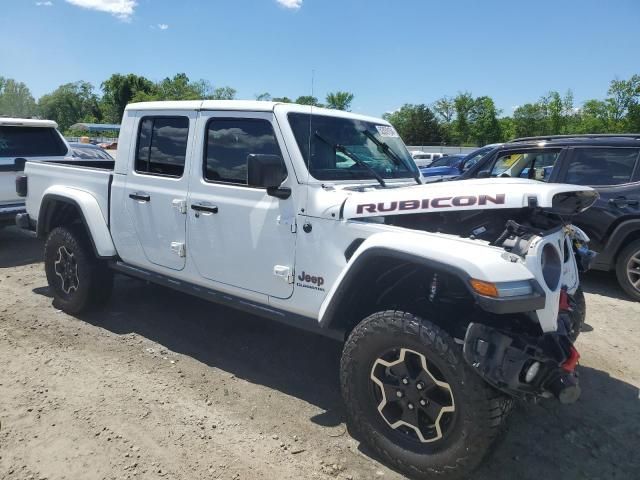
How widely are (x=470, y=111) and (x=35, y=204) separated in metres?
69.0

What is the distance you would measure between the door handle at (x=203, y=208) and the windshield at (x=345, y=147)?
2.62 feet

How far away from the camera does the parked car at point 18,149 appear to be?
7102mm

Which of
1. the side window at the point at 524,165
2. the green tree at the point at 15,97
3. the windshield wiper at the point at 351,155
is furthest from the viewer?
the green tree at the point at 15,97

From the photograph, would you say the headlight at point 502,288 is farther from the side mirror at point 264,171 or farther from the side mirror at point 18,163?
the side mirror at point 18,163

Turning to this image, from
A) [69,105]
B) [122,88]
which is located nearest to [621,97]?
[122,88]

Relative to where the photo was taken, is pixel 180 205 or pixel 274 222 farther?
pixel 180 205

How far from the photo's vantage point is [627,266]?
18.9 ft

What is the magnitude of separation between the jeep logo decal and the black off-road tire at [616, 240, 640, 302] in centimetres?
409

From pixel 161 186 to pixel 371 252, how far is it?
207cm

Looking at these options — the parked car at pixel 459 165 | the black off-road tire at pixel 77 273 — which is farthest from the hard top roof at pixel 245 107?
the parked car at pixel 459 165

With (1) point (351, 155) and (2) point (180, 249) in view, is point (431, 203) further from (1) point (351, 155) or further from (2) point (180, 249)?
(2) point (180, 249)

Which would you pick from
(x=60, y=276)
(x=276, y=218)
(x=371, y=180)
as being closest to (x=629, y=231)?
(x=371, y=180)

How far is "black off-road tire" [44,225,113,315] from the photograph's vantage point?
467 centimetres

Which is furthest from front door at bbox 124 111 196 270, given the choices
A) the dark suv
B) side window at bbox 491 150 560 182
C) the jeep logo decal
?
the dark suv
